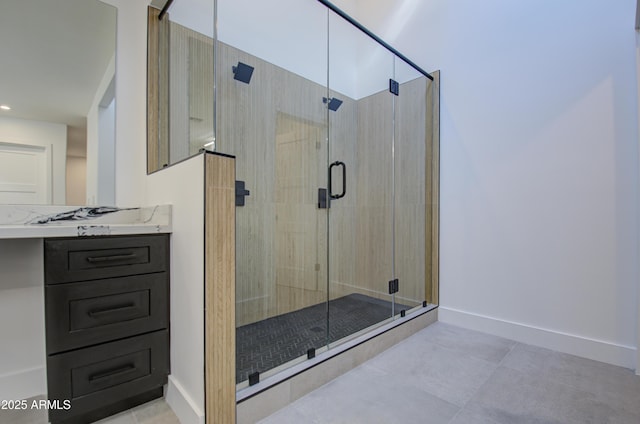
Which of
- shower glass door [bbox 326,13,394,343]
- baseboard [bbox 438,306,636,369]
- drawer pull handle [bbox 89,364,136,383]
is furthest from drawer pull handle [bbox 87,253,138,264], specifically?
baseboard [bbox 438,306,636,369]

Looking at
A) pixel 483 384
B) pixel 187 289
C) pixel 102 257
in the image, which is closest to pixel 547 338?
pixel 483 384

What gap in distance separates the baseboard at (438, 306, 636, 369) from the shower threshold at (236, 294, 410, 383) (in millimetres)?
472

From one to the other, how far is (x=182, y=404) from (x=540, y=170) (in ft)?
8.45

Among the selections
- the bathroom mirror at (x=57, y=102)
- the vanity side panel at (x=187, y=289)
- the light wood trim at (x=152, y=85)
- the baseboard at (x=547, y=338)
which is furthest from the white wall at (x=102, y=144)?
the baseboard at (x=547, y=338)

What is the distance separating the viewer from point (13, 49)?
1.53m

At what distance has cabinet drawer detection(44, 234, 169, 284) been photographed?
1.21 meters

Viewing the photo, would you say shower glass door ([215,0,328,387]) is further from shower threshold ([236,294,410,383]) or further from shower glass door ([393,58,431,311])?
shower glass door ([393,58,431,311])

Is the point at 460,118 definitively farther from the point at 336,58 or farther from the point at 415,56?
the point at 336,58

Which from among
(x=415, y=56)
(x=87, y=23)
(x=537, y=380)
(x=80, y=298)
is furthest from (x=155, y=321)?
(x=415, y=56)

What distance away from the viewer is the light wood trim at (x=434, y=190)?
270 cm

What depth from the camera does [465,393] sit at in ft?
5.18

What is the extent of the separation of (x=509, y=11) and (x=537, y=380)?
2539 millimetres

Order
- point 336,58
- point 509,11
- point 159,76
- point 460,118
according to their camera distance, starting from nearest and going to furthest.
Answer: point 159,76, point 509,11, point 460,118, point 336,58

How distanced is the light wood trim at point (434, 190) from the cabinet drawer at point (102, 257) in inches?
84.7
